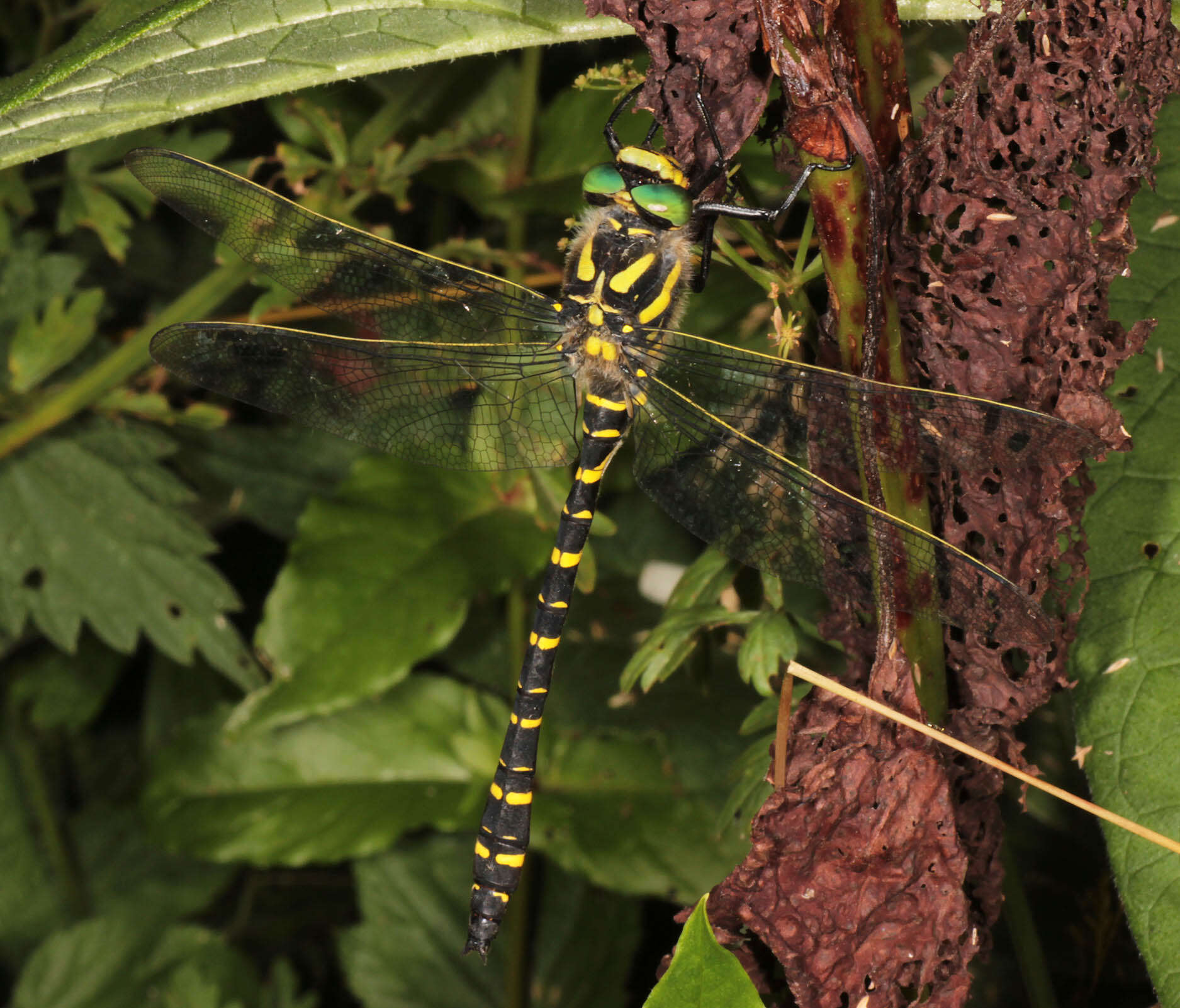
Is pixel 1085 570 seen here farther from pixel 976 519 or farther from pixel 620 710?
pixel 620 710

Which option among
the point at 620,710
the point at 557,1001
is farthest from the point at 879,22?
the point at 557,1001

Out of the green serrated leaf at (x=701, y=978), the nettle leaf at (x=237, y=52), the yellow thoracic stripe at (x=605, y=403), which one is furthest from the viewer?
the yellow thoracic stripe at (x=605, y=403)

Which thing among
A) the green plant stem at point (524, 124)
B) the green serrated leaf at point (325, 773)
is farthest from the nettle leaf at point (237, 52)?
the green serrated leaf at point (325, 773)

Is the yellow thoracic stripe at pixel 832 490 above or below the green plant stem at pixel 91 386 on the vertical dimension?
above

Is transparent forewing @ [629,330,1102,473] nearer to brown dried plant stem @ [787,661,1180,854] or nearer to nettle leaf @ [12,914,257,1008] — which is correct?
brown dried plant stem @ [787,661,1180,854]

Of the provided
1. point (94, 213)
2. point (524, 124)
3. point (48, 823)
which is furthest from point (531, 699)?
point (48, 823)

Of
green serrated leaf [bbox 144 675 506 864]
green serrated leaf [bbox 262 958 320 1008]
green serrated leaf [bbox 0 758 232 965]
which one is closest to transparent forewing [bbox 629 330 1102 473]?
green serrated leaf [bbox 144 675 506 864]

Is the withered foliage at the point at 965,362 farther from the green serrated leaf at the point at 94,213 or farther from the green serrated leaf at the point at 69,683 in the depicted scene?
the green serrated leaf at the point at 69,683
